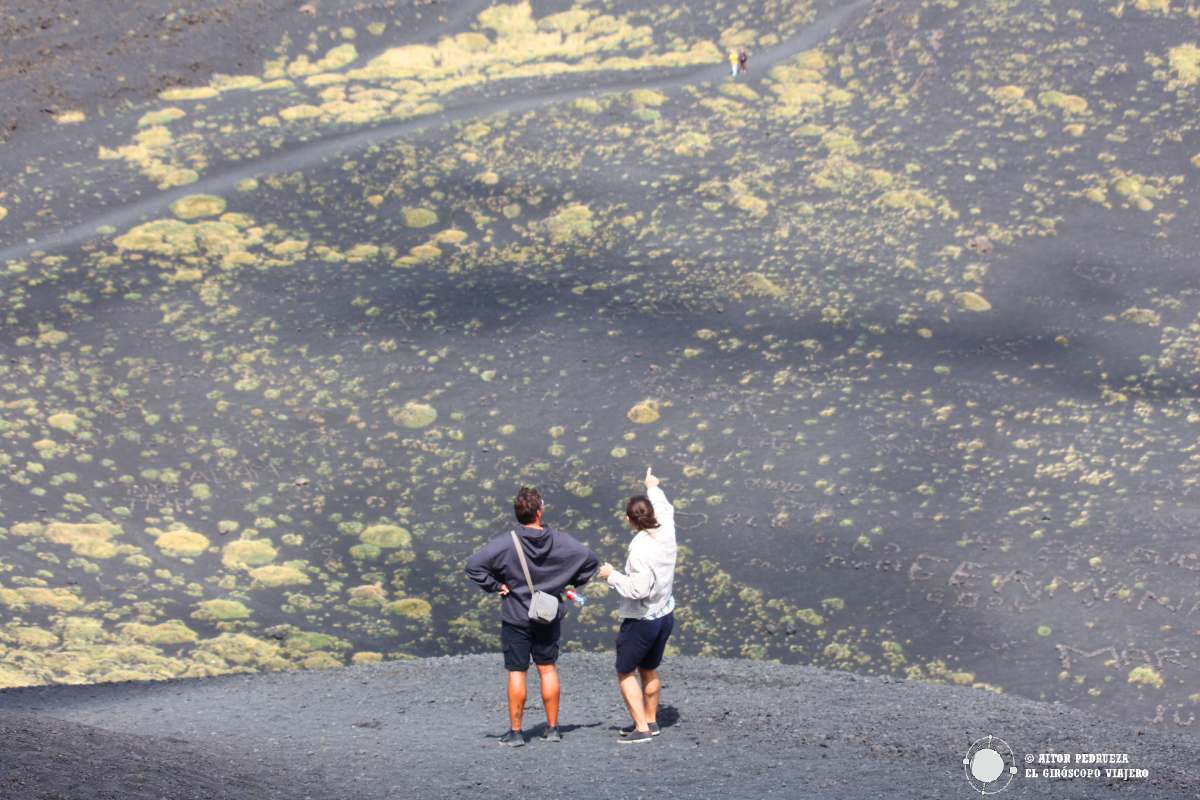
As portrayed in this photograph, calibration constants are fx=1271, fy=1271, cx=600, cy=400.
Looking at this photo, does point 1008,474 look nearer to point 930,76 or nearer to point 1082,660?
point 1082,660

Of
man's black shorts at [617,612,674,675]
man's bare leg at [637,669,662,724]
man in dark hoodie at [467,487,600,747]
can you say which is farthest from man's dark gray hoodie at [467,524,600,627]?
man's bare leg at [637,669,662,724]

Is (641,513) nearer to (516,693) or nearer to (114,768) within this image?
(516,693)

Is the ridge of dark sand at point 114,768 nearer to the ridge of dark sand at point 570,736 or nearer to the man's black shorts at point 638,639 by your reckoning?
the ridge of dark sand at point 570,736

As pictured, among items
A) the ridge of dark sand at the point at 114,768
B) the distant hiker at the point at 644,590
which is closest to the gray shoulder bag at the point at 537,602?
the distant hiker at the point at 644,590

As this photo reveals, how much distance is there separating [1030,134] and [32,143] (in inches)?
1003

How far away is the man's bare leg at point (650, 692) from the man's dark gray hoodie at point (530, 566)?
1089 millimetres

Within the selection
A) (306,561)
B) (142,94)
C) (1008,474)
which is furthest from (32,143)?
(1008,474)

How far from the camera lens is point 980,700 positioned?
47.3 feet

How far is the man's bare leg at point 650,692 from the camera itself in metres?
11.5

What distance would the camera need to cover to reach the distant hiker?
1084 centimetres

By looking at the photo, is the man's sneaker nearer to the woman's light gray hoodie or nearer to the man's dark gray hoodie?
the woman's light gray hoodie

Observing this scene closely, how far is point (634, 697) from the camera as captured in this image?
11336 mm

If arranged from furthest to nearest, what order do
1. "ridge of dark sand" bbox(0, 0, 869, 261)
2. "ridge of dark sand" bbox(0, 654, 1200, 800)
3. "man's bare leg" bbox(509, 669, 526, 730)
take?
1. "ridge of dark sand" bbox(0, 0, 869, 261)
2. "man's bare leg" bbox(509, 669, 526, 730)
3. "ridge of dark sand" bbox(0, 654, 1200, 800)

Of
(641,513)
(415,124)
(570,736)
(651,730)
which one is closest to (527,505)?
(641,513)
